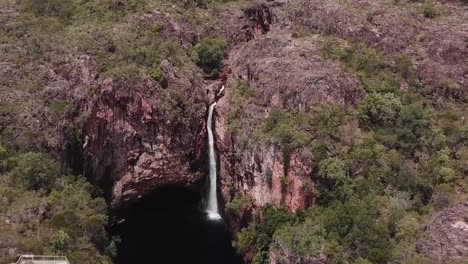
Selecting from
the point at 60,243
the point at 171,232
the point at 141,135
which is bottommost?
the point at 171,232

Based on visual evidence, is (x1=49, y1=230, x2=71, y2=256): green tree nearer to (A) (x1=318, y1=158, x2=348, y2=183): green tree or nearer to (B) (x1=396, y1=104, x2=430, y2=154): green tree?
(A) (x1=318, y1=158, x2=348, y2=183): green tree

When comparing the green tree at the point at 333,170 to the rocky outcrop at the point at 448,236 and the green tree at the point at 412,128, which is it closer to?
the green tree at the point at 412,128

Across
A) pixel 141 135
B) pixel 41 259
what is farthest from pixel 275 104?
pixel 41 259

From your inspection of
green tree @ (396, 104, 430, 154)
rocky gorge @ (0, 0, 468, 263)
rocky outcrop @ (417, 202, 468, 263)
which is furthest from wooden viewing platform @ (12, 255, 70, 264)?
green tree @ (396, 104, 430, 154)

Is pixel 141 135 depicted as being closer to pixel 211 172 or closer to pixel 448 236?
pixel 211 172

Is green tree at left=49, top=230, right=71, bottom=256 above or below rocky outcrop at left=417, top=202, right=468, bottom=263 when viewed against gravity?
above

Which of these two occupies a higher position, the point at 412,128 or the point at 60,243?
the point at 412,128

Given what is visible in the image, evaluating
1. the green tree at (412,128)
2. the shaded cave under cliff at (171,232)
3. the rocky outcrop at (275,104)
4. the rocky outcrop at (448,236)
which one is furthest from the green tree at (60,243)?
the green tree at (412,128)
